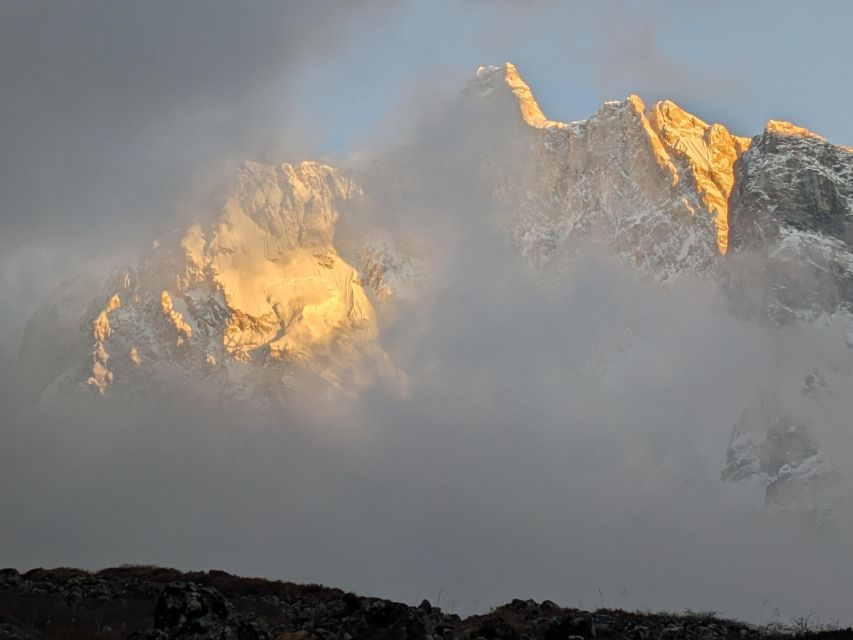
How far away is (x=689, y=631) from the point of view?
24.9 metres

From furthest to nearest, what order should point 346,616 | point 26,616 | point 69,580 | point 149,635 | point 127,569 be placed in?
point 127,569 → point 69,580 → point 26,616 → point 346,616 → point 149,635

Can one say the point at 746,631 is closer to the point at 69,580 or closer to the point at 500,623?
the point at 500,623

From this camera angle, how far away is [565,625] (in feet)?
73.2

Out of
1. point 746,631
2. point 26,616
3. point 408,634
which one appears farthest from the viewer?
point 746,631

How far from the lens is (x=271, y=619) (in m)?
26.7

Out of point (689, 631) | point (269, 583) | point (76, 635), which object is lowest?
point (76, 635)

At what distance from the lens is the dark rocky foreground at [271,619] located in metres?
19.2

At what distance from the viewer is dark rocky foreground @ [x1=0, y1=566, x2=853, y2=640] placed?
19.2 metres

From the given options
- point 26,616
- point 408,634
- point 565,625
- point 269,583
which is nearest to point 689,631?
point 565,625

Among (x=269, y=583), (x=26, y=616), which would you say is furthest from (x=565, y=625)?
(x=269, y=583)

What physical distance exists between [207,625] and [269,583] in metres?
22.1

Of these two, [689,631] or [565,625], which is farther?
[689,631]

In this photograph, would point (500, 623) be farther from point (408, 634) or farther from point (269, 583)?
point (269, 583)

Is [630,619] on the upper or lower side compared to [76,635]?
upper
